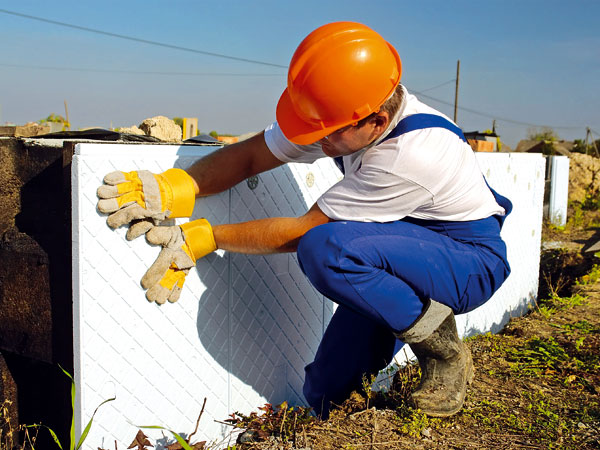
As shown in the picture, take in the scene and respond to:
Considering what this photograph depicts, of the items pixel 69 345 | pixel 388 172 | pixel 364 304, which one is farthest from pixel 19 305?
pixel 388 172

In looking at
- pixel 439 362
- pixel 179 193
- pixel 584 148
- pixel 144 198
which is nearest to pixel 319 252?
pixel 179 193

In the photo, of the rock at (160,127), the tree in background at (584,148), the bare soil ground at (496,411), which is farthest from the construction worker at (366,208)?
the tree in background at (584,148)

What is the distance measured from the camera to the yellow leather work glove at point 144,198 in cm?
212

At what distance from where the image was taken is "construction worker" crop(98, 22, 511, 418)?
2.27m

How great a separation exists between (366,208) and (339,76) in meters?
0.55

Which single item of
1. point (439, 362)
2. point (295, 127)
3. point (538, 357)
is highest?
point (295, 127)

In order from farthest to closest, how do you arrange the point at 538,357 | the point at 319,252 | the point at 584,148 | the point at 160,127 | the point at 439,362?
1. the point at 584,148
2. the point at 160,127
3. the point at 538,357
4. the point at 439,362
5. the point at 319,252

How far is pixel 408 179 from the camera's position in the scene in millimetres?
2297

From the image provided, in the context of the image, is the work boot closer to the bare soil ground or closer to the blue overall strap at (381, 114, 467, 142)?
the bare soil ground

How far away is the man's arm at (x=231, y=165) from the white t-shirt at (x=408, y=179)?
0.27 feet

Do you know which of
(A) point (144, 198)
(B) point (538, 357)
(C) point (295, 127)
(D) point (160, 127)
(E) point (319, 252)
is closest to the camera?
(A) point (144, 198)

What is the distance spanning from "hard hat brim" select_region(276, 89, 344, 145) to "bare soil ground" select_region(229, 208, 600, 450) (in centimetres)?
115

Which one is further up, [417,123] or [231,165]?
[417,123]

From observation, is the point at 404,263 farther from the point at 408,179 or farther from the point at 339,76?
the point at 339,76
